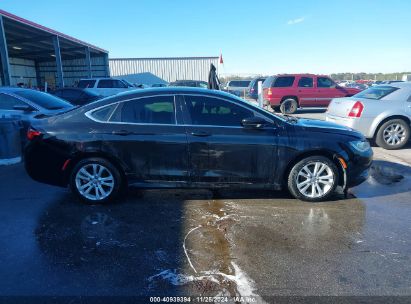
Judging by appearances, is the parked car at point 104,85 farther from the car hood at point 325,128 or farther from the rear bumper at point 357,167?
the rear bumper at point 357,167

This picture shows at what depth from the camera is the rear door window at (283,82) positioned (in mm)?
15125

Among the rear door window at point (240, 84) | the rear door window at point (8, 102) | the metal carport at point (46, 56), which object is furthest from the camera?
the rear door window at point (240, 84)

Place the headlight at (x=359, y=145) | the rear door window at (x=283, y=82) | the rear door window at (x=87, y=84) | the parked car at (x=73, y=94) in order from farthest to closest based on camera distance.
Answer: the rear door window at (x=87, y=84)
the rear door window at (x=283, y=82)
the parked car at (x=73, y=94)
the headlight at (x=359, y=145)

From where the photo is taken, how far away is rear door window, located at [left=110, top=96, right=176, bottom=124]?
4.26 meters

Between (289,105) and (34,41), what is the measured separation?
20632 millimetres

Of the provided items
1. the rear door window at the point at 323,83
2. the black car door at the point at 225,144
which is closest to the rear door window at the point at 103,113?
the black car door at the point at 225,144

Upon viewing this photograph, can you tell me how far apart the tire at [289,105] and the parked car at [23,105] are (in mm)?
10581

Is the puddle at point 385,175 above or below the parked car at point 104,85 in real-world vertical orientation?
below

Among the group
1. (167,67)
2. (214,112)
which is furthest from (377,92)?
(167,67)

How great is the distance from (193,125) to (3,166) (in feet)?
15.9

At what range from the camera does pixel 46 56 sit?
33656 mm

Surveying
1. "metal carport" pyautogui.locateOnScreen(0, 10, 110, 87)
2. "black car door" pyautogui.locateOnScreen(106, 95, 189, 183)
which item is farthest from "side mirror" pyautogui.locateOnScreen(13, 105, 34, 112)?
"metal carport" pyautogui.locateOnScreen(0, 10, 110, 87)

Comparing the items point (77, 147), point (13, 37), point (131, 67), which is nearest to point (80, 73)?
point (131, 67)

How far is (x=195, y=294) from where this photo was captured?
2523 mm
